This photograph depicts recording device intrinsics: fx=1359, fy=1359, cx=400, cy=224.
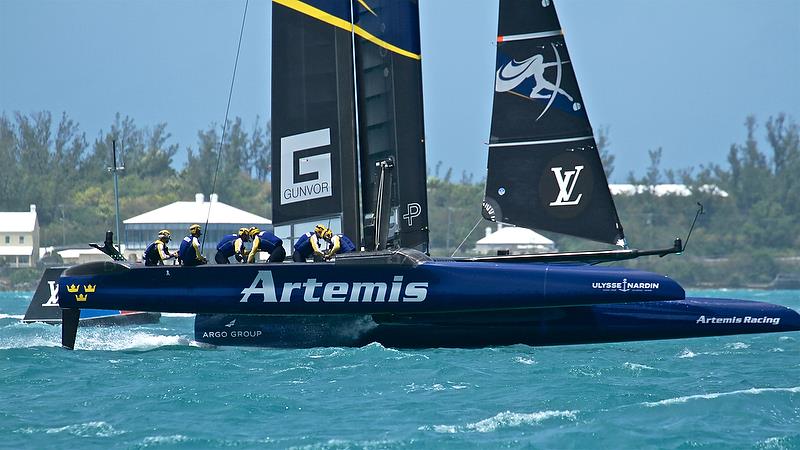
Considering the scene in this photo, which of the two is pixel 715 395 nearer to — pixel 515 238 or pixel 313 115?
pixel 313 115

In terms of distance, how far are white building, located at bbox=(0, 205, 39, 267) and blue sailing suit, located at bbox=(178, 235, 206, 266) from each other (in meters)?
40.5

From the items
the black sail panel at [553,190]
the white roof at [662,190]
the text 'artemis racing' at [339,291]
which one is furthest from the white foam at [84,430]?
the white roof at [662,190]

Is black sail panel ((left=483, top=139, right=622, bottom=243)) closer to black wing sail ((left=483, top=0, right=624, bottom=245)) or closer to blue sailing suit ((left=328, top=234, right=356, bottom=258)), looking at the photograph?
black wing sail ((left=483, top=0, right=624, bottom=245))

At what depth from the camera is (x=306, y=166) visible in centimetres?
1570

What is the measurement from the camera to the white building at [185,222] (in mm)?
48463

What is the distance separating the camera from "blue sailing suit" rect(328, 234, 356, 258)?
14398 mm

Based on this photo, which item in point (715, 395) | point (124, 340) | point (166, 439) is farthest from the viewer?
point (124, 340)

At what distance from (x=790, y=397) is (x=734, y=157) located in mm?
59429

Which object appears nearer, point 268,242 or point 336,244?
point 336,244

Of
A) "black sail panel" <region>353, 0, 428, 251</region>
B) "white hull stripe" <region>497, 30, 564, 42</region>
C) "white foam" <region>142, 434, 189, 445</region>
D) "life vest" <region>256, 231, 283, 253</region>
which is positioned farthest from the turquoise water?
"white hull stripe" <region>497, 30, 564, 42</region>

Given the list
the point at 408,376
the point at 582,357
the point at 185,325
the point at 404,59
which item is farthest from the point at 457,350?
the point at 185,325

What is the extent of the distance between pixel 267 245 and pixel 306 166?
4.10 feet

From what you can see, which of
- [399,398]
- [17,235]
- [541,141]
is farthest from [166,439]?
[17,235]

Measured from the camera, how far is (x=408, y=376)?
11.9m
